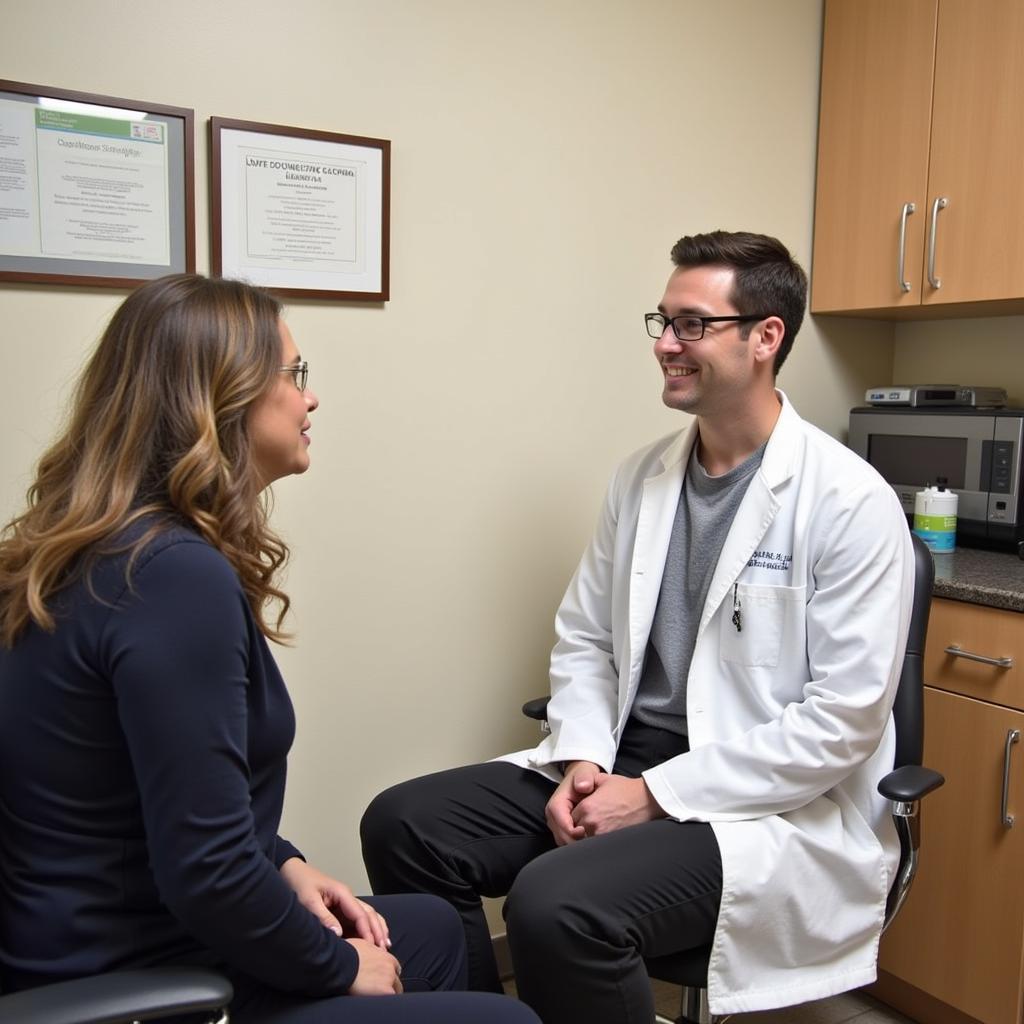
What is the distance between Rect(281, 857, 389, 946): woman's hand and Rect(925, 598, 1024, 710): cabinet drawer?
1260 millimetres

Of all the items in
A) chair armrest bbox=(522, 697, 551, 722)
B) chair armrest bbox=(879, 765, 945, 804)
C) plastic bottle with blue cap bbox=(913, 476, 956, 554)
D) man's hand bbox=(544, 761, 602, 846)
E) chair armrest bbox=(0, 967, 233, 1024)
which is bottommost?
man's hand bbox=(544, 761, 602, 846)

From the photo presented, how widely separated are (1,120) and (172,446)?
92 cm

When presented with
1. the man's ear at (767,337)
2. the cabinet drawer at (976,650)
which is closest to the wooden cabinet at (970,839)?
the cabinet drawer at (976,650)

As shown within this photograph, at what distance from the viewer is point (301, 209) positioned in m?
1.90

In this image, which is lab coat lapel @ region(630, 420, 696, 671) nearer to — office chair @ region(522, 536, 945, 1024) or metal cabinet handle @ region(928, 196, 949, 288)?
office chair @ region(522, 536, 945, 1024)

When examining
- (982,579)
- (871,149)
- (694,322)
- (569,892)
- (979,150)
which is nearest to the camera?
(569,892)

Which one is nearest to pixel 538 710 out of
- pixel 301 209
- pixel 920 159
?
pixel 301 209

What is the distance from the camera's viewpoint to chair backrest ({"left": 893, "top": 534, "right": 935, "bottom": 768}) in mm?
1710

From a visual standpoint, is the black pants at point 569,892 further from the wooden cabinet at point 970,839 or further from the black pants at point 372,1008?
the wooden cabinet at point 970,839

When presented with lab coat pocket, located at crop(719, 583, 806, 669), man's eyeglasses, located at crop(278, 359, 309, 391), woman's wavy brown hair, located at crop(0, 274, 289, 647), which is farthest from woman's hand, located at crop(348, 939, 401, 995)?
lab coat pocket, located at crop(719, 583, 806, 669)

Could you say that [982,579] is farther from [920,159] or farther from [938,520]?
[920,159]

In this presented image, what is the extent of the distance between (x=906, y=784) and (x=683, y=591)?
0.48 metres

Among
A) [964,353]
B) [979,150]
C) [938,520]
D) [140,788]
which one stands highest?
[979,150]

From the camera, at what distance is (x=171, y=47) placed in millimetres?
1760
